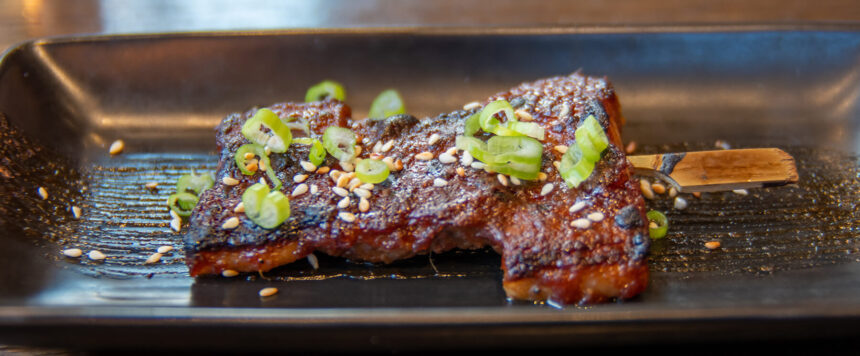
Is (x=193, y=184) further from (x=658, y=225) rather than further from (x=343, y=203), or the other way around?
(x=658, y=225)

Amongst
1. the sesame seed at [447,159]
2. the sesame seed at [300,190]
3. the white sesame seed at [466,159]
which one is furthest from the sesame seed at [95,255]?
the white sesame seed at [466,159]

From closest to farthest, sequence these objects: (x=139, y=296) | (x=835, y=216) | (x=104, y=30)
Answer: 1. (x=139, y=296)
2. (x=835, y=216)
3. (x=104, y=30)

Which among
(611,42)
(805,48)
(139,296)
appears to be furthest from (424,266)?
(805,48)

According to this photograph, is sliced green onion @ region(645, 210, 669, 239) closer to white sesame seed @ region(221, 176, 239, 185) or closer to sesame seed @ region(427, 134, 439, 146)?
sesame seed @ region(427, 134, 439, 146)

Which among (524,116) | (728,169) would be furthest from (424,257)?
(728,169)

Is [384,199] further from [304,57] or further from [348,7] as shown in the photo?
[348,7]

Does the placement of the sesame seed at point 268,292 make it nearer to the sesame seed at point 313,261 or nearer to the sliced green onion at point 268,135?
the sesame seed at point 313,261
